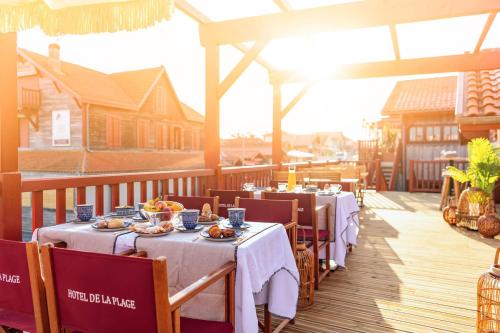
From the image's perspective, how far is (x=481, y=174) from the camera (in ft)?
21.7

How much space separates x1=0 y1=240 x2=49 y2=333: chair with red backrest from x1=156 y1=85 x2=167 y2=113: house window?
20129 mm

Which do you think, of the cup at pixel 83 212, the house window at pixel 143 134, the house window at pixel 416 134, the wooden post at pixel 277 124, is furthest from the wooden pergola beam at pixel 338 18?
the house window at pixel 143 134

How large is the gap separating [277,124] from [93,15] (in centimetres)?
640

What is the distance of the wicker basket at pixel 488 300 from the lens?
7.86 ft

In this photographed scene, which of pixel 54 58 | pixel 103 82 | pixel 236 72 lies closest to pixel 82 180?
pixel 236 72

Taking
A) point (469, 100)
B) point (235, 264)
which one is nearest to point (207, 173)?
point (235, 264)

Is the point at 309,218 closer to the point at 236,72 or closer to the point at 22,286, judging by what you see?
the point at 22,286

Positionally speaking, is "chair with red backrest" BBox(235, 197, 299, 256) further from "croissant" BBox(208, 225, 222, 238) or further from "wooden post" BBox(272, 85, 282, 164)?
"wooden post" BBox(272, 85, 282, 164)

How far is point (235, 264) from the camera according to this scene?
1.94m

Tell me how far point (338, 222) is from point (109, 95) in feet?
54.0

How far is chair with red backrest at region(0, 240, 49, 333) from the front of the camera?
1597 millimetres

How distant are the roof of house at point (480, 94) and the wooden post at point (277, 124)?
3.48m

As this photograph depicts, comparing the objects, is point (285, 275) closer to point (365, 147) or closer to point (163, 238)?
point (163, 238)

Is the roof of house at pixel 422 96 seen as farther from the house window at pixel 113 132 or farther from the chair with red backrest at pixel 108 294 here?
the chair with red backrest at pixel 108 294
